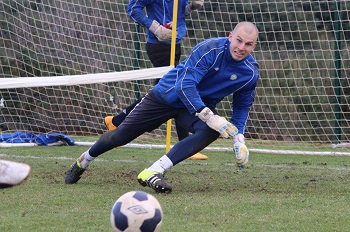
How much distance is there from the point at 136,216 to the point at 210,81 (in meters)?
2.30

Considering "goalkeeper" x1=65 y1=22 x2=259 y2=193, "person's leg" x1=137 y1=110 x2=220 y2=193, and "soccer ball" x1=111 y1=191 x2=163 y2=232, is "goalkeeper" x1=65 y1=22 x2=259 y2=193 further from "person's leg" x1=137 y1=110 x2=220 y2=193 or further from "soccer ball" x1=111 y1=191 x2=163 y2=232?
"soccer ball" x1=111 y1=191 x2=163 y2=232

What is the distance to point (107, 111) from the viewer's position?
11383 millimetres

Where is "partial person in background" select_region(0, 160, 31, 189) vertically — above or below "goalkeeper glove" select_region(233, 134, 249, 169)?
above

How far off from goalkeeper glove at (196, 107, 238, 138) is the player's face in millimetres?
475

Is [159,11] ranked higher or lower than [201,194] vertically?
higher

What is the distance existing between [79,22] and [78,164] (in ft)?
14.2

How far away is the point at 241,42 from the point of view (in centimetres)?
627

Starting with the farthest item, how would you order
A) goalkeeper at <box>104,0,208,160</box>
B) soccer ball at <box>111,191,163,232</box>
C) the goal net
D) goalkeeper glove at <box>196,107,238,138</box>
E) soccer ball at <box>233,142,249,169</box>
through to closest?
the goal net, goalkeeper at <box>104,0,208,160</box>, soccer ball at <box>233,142,249,169</box>, goalkeeper glove at <box>196,107,238,138</box>, soccer ball at <box>111,191,163,232</box>

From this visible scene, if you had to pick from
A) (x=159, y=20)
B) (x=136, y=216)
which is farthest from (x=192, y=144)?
(x=159, y=20)

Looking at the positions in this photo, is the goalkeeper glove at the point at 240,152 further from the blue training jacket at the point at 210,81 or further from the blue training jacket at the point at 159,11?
the blue training jacket at the point at 159,11

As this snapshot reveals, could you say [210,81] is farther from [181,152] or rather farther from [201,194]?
[201,194]

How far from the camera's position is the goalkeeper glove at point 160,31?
8500 mm

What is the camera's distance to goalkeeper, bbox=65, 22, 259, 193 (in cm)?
627

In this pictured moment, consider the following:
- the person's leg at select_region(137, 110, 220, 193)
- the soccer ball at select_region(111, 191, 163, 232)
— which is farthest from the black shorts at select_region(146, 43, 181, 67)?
the soccer ball at select_region(111, 191, 163, 232)
